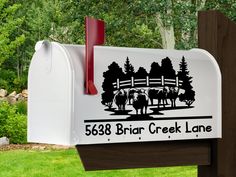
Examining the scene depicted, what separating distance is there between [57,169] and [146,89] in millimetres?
5589

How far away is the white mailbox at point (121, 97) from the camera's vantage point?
1946 mm

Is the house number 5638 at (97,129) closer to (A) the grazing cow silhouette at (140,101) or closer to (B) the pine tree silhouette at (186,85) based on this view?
(A) the grazing cow silhouette at (140,101)

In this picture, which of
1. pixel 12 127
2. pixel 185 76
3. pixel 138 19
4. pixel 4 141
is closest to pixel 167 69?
pixel 185 76

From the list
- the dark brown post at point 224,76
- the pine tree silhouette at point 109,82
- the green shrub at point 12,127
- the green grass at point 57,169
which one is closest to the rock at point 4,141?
the green shrub at point 12,127

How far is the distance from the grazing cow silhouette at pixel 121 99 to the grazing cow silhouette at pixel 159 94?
0.31 ft

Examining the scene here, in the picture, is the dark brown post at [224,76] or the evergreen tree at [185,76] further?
the dark brown post at [224,76]

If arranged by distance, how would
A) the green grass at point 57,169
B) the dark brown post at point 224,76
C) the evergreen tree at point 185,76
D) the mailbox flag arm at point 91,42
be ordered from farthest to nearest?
the green grass at point 57,169 < the dark brown post at point 224,76 < the evergreen tree at point 185,76 < the mailbox flag arm at point 91,42

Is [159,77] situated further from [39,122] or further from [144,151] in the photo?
[39,122]

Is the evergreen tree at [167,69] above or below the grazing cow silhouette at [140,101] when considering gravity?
above

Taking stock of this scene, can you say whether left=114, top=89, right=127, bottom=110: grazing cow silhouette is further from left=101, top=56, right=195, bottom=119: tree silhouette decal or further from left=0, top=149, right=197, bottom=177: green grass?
left=0, top=149, right=197, bottom=177: green grass

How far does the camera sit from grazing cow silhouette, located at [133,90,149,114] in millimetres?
2037

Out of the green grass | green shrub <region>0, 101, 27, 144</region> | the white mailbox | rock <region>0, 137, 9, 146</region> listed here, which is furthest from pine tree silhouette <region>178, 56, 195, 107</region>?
green shrub <region>0, 101, 27, 144</region>

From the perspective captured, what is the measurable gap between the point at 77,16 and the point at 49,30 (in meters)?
15.7

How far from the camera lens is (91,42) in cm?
196
